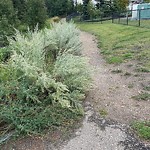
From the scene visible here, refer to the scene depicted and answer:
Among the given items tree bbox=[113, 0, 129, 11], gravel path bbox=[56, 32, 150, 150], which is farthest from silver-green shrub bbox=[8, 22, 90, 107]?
tree bbox=[113, 0, 129, 11]

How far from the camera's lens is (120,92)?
196 inches

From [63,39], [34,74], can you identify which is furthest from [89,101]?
[63,39]

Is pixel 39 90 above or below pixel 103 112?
above

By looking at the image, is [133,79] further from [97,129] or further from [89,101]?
[97,129]

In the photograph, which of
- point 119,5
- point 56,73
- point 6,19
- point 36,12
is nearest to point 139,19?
point 36,12

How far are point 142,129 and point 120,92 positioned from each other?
1.44m

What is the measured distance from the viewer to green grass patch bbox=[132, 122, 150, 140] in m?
3.48

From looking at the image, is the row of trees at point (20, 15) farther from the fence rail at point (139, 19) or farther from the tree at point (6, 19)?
the fence rail at point (139, 19)

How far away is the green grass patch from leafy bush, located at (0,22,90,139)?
874mm

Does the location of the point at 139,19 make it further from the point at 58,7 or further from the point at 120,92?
the point at 58,7

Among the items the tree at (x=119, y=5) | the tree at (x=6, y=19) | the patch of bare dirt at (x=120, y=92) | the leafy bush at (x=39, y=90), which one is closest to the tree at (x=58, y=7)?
the tree at (x=119, y=5)

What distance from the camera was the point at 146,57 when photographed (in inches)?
283

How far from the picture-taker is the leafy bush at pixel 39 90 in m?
3.66

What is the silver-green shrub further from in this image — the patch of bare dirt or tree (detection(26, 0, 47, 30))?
tree (detection(26, 0, 47, 30))
